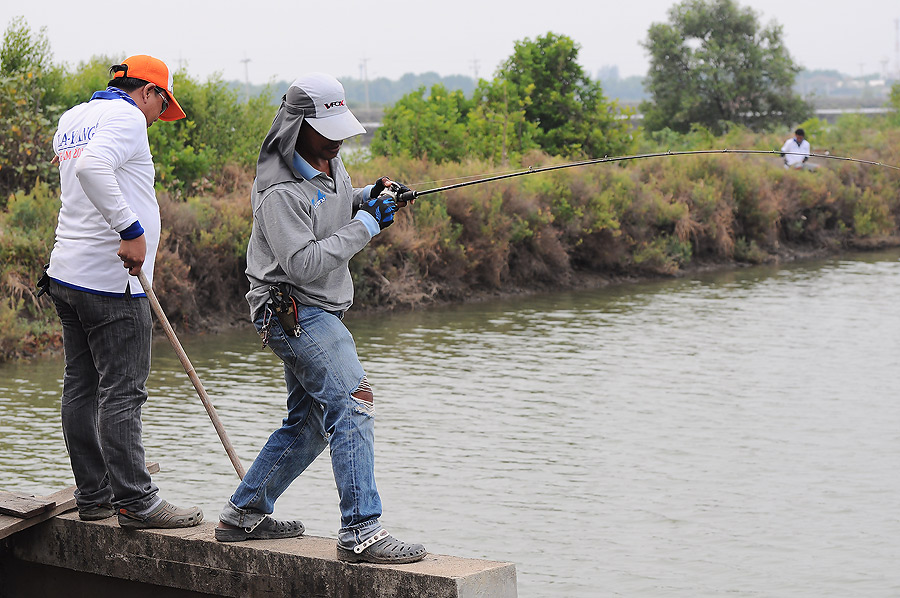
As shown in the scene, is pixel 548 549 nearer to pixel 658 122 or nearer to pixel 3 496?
pixel 3 496

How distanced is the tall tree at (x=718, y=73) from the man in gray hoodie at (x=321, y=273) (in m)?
38.2

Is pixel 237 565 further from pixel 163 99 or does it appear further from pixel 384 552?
pixel 163 99

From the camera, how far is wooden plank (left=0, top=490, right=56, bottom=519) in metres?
5.29

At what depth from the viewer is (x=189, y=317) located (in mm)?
15148

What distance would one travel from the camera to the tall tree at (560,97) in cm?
2391

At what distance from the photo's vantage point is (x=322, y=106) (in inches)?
173

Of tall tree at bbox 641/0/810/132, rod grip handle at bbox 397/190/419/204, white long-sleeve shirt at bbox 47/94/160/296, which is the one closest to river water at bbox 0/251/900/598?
rod grip handle at bbox 397/190/419/204

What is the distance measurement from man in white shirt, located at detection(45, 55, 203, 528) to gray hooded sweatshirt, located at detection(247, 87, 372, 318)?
20.9 inches

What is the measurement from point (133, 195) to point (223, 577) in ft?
5.03

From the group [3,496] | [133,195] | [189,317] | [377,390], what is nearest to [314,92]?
[133,195]

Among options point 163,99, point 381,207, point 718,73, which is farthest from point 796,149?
point 381,207

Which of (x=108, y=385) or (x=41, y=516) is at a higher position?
(x=108, y=385)

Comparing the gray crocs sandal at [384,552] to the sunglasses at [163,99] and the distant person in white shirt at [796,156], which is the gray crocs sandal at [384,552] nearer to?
the sunglasses at [163,99]

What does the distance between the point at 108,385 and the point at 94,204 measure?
2.44 ft
